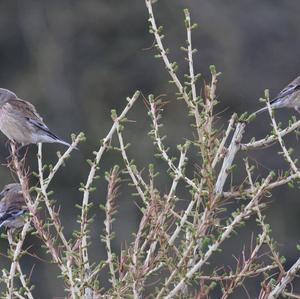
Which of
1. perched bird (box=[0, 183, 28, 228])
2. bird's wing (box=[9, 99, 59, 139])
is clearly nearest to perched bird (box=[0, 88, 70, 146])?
bird's wing (box=[9, 99, 59, 139])

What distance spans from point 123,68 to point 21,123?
518 inches

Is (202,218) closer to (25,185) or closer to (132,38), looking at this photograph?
(25,185)

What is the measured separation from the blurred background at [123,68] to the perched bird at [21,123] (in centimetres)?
1048

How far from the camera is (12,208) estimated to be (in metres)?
8.62

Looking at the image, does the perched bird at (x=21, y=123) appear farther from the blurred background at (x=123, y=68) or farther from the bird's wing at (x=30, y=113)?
the blurred background at (x=123, y=68)

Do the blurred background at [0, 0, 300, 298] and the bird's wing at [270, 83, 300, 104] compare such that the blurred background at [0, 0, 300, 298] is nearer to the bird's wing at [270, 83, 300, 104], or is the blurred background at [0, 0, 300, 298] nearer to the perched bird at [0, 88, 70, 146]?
the bird's wing at [270, 83, 300, 104]

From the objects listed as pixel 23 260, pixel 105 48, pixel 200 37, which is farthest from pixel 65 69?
pixel 23 260

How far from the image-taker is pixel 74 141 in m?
6.30

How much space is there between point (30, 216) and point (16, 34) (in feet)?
59.1

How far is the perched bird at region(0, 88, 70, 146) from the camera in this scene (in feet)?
33.6

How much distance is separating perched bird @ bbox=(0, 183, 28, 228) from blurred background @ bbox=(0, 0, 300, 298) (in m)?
11.9

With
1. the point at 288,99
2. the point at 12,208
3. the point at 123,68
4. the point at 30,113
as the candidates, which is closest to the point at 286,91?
the point at 288,99

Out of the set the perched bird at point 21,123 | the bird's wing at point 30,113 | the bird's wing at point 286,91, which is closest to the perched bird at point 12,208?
the perched bird at point 21,123

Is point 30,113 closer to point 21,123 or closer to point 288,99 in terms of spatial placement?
point 21,123
